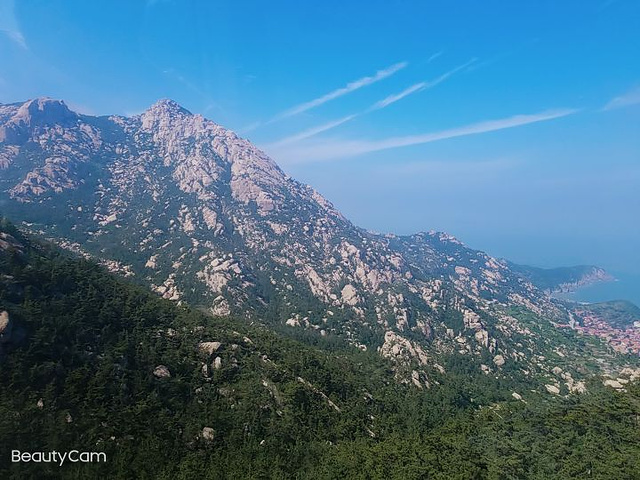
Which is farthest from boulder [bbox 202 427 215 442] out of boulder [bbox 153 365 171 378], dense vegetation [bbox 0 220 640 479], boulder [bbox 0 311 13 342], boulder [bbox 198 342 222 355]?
boulder [bbox 0 311 13 342]

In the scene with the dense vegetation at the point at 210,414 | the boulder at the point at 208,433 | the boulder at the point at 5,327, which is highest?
the boulder at the point at 5,327

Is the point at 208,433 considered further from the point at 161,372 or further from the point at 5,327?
the point at 5,327

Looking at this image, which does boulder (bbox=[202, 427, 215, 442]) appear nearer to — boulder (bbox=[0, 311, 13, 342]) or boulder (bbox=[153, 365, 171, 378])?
boulder (bbox=[153, 365, 171, 378])

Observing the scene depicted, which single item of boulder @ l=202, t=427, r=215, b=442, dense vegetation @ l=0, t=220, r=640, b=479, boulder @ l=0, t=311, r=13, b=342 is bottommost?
boulder @ l=202, t=427, r=215, b=442

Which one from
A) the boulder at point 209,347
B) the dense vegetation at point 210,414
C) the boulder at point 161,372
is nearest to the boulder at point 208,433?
the dense vegetation at point 210,414

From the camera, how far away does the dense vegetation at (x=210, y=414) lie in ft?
148

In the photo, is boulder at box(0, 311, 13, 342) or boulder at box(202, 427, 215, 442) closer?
boulder at box(0, 311, 13, 342)

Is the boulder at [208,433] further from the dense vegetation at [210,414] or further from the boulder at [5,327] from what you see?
the boulder at [5,327]

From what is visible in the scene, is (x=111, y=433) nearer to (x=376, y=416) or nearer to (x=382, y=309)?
(x=376, y=416)

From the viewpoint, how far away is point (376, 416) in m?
76.6

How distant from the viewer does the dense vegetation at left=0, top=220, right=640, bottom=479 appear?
45188 millimetres

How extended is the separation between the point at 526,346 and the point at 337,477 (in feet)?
485

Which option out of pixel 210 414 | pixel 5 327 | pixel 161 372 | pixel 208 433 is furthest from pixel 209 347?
pixel 5 327

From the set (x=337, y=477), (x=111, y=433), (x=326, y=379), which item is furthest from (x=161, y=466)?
(x=326, y=379)
